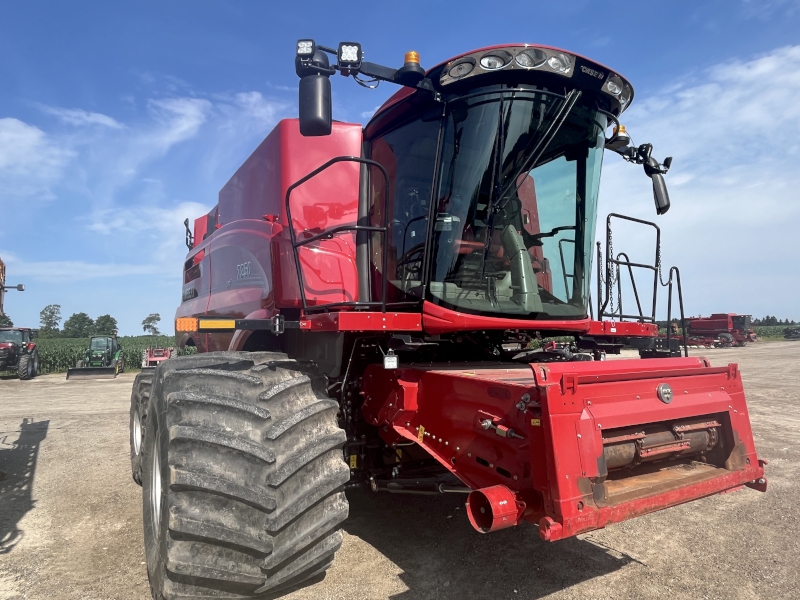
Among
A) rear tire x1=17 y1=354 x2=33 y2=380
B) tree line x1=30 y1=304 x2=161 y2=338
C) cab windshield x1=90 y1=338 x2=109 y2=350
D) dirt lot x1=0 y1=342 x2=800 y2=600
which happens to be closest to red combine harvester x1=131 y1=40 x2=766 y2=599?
dirt lot x1=0 y1=342 x2=800 y2=600

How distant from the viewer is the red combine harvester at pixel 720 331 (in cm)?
3916

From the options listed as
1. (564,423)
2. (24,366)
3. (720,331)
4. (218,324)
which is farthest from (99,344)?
(720,331)

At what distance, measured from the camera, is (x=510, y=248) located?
3541 mm

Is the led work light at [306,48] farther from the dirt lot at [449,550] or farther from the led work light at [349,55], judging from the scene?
the dirt lot at [449,550]

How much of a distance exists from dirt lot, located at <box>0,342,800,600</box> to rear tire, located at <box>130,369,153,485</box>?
0.22 metres

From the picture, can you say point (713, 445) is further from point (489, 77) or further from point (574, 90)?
point (489, 77)

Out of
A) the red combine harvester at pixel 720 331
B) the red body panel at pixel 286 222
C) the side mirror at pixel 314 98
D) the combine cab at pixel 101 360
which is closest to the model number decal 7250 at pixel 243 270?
the red body panel at pixel 286 222

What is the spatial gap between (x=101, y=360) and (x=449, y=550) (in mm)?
23539

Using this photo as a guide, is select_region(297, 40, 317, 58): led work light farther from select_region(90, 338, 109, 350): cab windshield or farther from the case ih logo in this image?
select_region(90, 338, 109, 350): cab windshield

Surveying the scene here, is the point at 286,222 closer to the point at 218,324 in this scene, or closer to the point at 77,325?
the point at 218,324

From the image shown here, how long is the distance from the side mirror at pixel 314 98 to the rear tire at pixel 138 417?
3350 mm

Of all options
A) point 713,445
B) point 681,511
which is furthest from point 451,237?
point 681,511

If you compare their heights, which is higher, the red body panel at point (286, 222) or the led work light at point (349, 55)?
the led work light at point (349, 55)

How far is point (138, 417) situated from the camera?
18.2 feet
